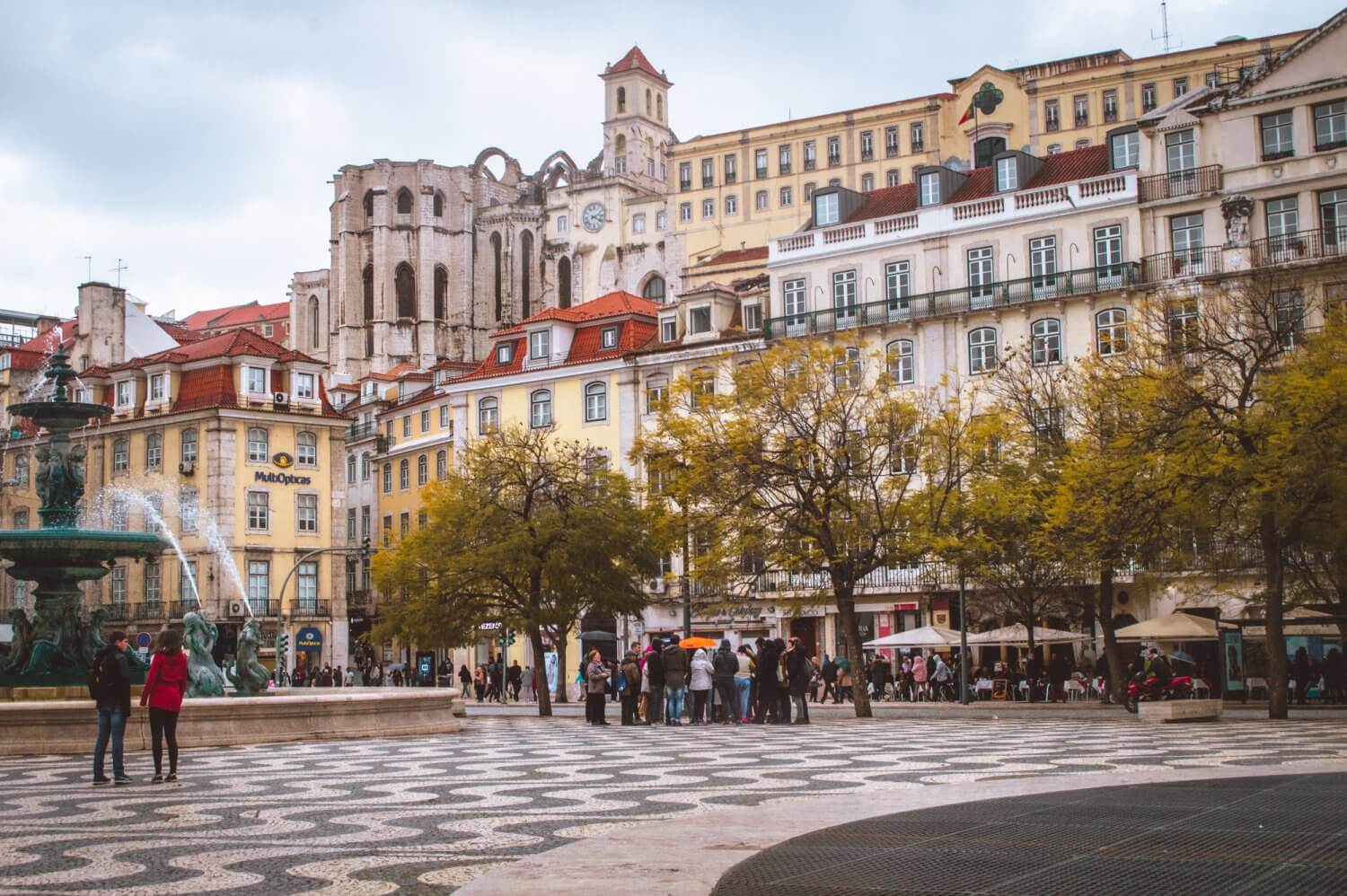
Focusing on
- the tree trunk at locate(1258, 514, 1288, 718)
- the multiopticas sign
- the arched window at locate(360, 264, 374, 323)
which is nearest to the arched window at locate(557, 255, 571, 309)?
the arched window at locate(360, 264, 374, 323)

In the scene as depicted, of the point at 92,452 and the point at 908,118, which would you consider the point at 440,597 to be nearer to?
the point at 92,452

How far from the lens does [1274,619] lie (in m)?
26.5

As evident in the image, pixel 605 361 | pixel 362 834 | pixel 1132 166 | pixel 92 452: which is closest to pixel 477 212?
pixel 92 452

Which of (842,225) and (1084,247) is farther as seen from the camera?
(842,225)

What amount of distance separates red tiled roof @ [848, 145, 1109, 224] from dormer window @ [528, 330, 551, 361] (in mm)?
12651

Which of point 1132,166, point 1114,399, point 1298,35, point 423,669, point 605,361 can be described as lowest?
point 423,669

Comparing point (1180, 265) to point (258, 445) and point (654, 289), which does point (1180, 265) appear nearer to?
point (258, 445)

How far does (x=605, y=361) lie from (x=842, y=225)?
10.2 meters

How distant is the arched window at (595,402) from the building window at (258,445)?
47.5 feet

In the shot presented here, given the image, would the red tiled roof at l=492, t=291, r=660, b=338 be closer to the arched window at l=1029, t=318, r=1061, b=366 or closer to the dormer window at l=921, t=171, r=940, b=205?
the dormer window at l=921, t=171, r=940, b=205

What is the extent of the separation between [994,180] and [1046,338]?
20.7 ft

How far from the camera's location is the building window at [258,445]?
6300cm

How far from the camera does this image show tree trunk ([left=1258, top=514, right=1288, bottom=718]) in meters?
26.1

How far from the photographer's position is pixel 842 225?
5178cm
